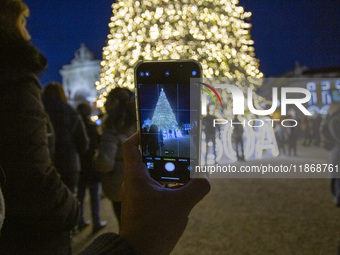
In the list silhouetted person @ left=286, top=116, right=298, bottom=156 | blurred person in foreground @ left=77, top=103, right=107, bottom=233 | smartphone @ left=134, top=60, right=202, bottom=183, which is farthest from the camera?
silhouetted person @ left=286, top=116, right=298, bottom=156

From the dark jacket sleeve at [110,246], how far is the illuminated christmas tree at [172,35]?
6.89m

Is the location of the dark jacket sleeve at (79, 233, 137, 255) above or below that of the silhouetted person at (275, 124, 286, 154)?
above

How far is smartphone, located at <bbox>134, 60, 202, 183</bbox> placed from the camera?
42.8 inches

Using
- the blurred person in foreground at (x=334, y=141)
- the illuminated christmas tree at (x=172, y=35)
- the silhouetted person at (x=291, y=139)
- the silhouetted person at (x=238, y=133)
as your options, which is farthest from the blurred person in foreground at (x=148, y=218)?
the silhouetted person at (x=291, y=139)

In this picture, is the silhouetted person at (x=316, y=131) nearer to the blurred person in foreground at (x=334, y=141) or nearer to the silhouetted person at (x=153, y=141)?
the blurred person in foreground at (x=334, y=141)

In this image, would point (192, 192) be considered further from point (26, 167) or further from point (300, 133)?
point (300, 133)

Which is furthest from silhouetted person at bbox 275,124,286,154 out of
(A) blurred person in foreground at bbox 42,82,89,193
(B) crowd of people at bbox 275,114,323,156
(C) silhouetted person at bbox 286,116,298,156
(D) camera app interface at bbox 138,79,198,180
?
(D) camera app interface at bbox 138,79,198,180

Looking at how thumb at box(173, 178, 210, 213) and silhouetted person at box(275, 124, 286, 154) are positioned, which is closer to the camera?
thumb at box(173, 178, 210, 213)

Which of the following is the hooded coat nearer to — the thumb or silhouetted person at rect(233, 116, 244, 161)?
the thumb

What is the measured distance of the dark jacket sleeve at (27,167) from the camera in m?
1.27

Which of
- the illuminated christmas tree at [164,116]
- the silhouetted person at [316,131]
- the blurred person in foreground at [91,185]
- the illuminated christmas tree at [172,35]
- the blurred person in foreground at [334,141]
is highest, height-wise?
the illuminated christmas tree at [172,35]

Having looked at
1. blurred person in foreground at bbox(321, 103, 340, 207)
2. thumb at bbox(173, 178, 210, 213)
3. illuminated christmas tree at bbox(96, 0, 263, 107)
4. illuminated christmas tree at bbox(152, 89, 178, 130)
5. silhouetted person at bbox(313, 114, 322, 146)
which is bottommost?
silhouetted person at bbox(313, 114, 322, 146)

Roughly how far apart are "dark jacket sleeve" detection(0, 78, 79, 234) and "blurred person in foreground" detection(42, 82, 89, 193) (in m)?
2.37

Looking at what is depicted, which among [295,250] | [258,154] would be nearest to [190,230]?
[295,250]
